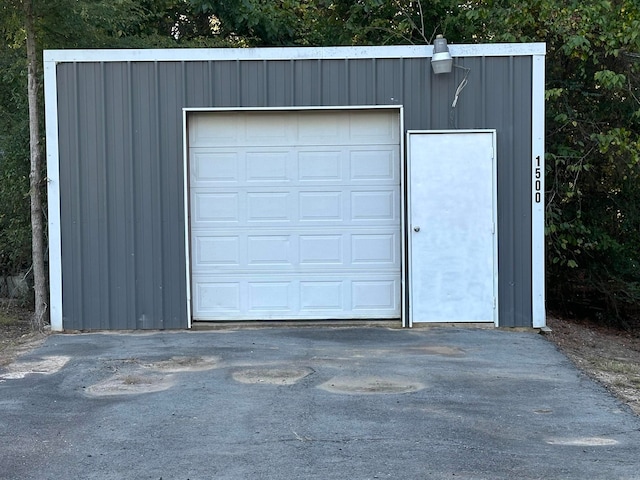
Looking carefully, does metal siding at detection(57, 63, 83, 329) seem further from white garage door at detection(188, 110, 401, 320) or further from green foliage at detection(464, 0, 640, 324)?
green foliage at detection(464, 0, 640, 324)

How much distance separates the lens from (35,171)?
9375 mm

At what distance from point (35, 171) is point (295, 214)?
2.97 meters

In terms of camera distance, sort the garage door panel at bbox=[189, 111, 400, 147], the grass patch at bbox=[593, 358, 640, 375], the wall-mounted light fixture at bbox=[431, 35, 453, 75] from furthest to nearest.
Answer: the garage door panel at bbox=[189, 111, 400, 147] < the wall-mounted light fixture at bbox=[431, 35, 453, 75] < the grass patch at bbox=[593, 358, 640, 375]

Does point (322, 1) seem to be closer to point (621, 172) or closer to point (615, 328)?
point (621, 172)

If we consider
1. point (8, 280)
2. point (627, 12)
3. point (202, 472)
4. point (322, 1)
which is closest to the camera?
point (202, 472)

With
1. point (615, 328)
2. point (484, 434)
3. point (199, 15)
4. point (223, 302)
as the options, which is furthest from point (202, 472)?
point (199, 15)

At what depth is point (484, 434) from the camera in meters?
5.13

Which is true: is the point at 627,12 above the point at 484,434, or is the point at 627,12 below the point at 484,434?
above

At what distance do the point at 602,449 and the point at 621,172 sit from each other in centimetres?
704

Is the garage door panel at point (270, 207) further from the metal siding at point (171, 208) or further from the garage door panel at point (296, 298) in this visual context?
the metal siding at point (171, 208)

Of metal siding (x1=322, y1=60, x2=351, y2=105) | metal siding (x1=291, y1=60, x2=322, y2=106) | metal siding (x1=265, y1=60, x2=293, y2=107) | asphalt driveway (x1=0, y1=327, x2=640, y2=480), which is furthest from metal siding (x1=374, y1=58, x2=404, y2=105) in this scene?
asphalt driveway (x1=0, y1=327, x2=640, y2=480)

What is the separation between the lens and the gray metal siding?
8.80m

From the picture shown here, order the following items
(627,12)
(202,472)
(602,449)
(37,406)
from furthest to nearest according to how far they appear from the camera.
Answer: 1. (627,12)
2. (37,406)
3. (602,449)
4. (202,472)

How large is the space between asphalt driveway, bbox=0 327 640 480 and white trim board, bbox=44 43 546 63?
9.59 ft
